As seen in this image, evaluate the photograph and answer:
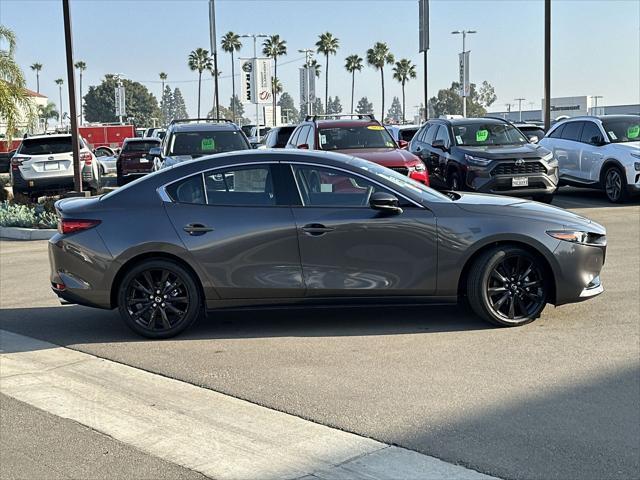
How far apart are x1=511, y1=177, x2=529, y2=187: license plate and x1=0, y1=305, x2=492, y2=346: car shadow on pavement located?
24.7ft

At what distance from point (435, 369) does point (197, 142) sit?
1039 centimetres

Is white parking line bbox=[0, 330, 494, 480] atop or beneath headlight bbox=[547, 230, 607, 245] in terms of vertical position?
beneath

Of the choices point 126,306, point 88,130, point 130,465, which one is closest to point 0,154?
point 88,130

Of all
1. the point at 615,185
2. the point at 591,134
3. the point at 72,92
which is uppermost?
the point at 72,92

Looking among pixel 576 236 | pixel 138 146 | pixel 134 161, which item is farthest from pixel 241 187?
pixel 138 146

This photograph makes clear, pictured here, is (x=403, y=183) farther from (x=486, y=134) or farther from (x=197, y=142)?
(x=486, y=134)

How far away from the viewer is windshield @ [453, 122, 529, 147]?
15.9m

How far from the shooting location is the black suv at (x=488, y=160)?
14.6 metres

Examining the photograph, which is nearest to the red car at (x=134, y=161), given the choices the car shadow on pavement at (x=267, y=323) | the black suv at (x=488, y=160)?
the black suv at (x=488, y=160)

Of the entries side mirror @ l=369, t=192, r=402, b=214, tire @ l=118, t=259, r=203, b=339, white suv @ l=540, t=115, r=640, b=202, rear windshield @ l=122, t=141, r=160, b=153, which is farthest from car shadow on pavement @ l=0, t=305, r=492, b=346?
rear windshield @ l=122, t=141, r=160, b=153

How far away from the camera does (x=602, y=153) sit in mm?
16000

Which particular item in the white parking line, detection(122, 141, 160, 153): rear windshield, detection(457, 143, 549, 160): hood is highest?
detection(122, 141, 160, 153): rear windshield

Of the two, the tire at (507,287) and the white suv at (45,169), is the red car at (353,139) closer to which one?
the white suv at (45,169)

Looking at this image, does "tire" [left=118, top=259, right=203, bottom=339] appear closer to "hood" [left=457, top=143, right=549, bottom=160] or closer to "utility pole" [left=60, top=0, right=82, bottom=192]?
"hood" [left=457, top=143, right=549, bottom=160]
